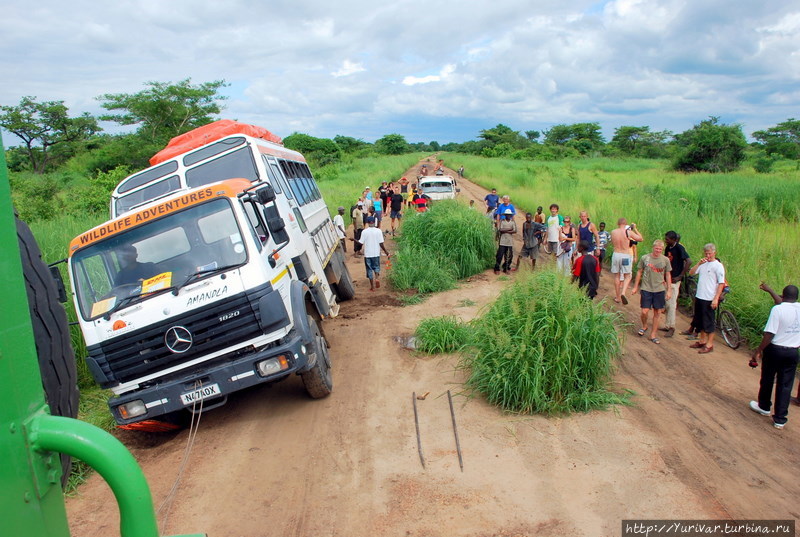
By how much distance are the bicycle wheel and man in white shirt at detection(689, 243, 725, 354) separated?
1.19 feet

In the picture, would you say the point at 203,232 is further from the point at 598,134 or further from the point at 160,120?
the point at 598,134

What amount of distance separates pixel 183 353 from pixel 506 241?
826cm

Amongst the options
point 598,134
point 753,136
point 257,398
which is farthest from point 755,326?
point 598,134

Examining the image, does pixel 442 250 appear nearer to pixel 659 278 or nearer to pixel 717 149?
pixel 659 278

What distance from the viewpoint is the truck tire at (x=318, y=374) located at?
613 centimetres

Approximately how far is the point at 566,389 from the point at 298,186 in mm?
6245

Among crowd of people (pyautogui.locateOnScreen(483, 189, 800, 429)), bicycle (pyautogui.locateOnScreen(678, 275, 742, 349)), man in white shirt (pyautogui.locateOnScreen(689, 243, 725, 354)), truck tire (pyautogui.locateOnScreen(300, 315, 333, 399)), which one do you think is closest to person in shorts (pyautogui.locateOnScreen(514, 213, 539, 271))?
crowd of people (pyautogui.locateOnScreen(483, 189, 800, 429))

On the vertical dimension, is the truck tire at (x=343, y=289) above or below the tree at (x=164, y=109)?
below

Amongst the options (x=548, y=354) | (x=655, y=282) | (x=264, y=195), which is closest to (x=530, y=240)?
(x=655, y=282)

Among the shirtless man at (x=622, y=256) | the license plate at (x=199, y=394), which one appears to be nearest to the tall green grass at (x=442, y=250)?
the shirtless man at (x=622, y=256)

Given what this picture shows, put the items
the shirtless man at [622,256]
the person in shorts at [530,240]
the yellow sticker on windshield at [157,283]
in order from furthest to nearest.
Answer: the person in shorts at [530,240]
the shirtless man at [622,256]
the yellow sticker on windshield at [157,283]

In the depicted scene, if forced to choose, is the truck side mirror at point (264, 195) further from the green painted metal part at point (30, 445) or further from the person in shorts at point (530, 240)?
the person in shorts at point (530, 240)

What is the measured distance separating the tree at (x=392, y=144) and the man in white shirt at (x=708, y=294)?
76.4 meters

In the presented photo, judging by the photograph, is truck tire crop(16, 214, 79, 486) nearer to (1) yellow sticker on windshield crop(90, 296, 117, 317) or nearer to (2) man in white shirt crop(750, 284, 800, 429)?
(1) yellow sticker on windshield crop(90, 296, 117, 317)
